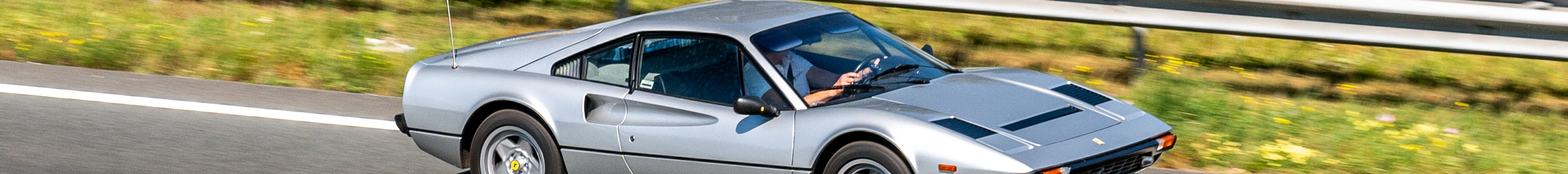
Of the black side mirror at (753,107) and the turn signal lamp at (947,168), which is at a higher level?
the black side mirror at (753,107)

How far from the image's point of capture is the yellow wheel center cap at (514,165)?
19.9 feet

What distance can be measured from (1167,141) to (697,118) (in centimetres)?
163

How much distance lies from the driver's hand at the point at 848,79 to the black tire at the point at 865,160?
46cm

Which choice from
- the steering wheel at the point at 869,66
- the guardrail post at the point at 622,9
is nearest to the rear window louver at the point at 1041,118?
the steering wheel at the point at 869,66

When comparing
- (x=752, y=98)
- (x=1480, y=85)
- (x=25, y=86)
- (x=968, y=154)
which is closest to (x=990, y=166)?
(x=968, y=154)

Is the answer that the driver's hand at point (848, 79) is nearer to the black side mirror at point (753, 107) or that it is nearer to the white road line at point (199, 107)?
the black side mirror at point (753, 107)

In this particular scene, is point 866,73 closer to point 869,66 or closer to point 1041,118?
point 869,66

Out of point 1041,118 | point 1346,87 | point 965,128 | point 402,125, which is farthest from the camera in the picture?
point 1346,87

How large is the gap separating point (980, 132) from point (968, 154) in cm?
15

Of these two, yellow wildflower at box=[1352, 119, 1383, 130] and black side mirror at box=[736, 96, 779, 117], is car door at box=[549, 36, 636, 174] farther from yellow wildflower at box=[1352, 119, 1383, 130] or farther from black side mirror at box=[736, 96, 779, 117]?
yellow wildflower at box=[1352, 119, 1383, 130]

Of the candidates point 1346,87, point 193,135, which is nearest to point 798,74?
point 193,135

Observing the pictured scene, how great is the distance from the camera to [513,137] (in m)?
6.05

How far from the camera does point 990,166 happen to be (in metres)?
4.73

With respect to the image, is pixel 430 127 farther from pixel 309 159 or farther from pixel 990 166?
pixel 990 166
